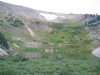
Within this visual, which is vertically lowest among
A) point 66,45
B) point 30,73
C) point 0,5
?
point 66,45

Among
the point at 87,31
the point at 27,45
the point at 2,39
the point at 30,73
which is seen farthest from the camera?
the point at 87,31

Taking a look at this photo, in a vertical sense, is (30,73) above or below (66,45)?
above

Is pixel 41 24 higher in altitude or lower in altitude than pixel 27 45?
higher

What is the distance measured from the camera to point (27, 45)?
136875 millimetres

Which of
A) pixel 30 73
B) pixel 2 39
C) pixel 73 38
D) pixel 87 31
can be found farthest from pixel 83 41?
pixel 30 73

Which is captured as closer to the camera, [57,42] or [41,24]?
[57,42]

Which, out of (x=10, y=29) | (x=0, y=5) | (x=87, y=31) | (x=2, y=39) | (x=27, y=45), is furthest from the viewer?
(x=0, y=5)

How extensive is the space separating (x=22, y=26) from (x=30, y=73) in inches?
5244

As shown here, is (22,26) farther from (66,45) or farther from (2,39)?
(2,39)

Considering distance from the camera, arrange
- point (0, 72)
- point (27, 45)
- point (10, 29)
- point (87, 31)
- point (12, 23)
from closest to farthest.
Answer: point (0, 72), point (27, 45), point (10, 29), point (12, 23), point (87, 31)

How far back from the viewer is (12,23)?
160 meters

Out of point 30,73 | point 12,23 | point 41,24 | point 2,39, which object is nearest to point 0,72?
point 30,73

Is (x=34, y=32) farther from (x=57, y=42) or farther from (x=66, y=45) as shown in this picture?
(x=66, y=45)

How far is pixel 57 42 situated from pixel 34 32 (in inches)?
1211
